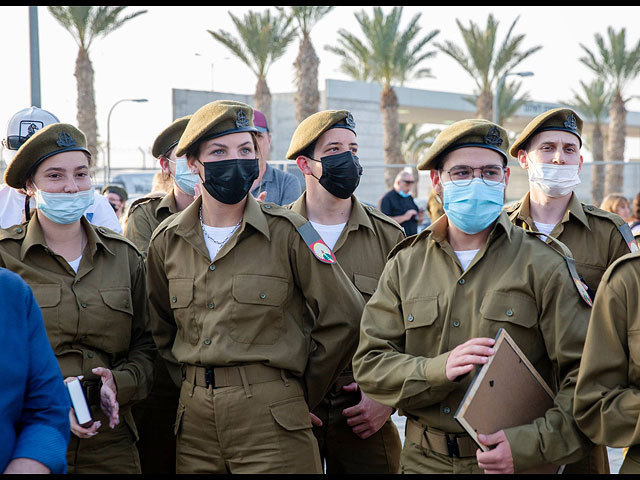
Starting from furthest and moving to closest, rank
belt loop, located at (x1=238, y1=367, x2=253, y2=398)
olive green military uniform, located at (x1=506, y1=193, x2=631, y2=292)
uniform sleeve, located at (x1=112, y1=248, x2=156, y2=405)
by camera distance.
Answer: olive green military uniform, located at (x1=506, y1=193, x2=631, y2=292) → uniform sleeve, located at (x1=112, y1=248, x2=156, y2=405) → belt loop, located at (x1=238, y1=367, x2=253, y2=398)

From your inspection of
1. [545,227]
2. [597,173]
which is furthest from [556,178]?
[597,173]

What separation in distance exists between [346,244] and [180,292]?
106 centimetres

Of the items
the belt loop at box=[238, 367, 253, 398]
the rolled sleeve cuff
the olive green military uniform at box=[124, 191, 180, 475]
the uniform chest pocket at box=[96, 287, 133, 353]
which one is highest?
the uniform chest pocket at box=[96, 287, 133, 353]

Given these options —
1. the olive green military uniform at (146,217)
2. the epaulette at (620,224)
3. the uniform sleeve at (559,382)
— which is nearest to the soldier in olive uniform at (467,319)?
the uniform sleeve at (559,382)

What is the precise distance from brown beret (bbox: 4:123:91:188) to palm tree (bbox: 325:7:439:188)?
2147 centimetres

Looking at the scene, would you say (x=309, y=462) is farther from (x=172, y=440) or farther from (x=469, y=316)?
(x=172, y=440)

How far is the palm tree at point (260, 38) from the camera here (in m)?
25.3

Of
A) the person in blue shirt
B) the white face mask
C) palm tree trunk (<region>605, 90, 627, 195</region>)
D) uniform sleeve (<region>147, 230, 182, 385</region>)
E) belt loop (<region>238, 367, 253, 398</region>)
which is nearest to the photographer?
the person in blue shirt

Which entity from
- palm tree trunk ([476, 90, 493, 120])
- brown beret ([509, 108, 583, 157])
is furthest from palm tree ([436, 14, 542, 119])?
brown beret ([509, 108, 583, 157])

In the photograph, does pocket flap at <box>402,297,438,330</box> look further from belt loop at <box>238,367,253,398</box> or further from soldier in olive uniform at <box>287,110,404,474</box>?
soldier in olive uniform at <box>287,110,404,474</box>

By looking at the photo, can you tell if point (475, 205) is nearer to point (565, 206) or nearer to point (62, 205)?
point (565, 206)

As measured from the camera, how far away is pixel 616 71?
29359mm

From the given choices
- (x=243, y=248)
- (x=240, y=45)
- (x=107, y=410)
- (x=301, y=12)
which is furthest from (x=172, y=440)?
(x=240, y=45)

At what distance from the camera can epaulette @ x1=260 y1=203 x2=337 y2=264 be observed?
11.3 feet
